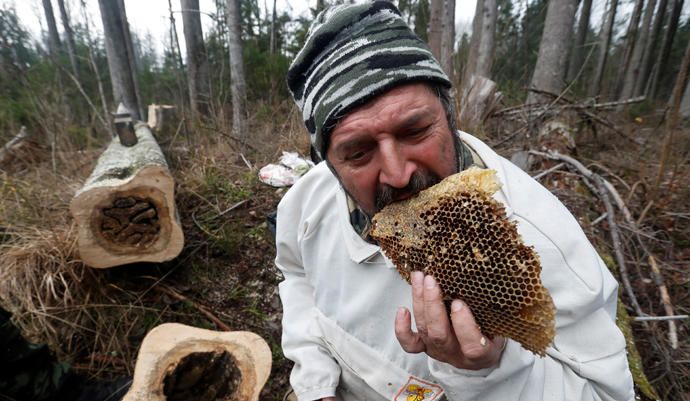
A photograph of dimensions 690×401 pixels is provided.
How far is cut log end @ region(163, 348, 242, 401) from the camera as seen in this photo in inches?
84.4

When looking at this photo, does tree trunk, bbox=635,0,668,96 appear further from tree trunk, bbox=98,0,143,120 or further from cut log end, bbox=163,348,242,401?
cut log end, bbox=163,348,242,401

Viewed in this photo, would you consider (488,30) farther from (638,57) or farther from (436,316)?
(436,316)

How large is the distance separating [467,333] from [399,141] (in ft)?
2.20

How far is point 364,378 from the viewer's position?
1596 millimetres

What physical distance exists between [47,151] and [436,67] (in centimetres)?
853

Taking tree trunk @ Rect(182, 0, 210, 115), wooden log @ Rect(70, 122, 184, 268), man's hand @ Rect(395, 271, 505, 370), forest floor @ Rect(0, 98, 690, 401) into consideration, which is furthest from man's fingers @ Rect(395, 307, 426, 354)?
tree trunk @ Rect(182, 0, 210, 115)

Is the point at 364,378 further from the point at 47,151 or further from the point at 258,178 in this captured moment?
the point at 47,151

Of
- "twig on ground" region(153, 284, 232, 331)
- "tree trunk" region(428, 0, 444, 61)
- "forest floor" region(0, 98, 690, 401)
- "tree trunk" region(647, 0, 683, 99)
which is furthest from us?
"tree trunk" region(647, 0, 683, 99)

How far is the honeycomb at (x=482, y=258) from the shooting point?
2.98 ft

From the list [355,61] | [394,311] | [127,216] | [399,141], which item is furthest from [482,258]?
[127,216]

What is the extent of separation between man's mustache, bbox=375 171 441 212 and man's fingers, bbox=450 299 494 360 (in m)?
0.44

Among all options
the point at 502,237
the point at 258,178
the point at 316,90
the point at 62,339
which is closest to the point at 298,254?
the point at 316,90

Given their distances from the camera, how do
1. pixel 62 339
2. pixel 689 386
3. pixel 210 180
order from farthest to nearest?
pixel 210 180
pixel 62 339
pixel 689 386

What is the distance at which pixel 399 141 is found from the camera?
1.23 m
